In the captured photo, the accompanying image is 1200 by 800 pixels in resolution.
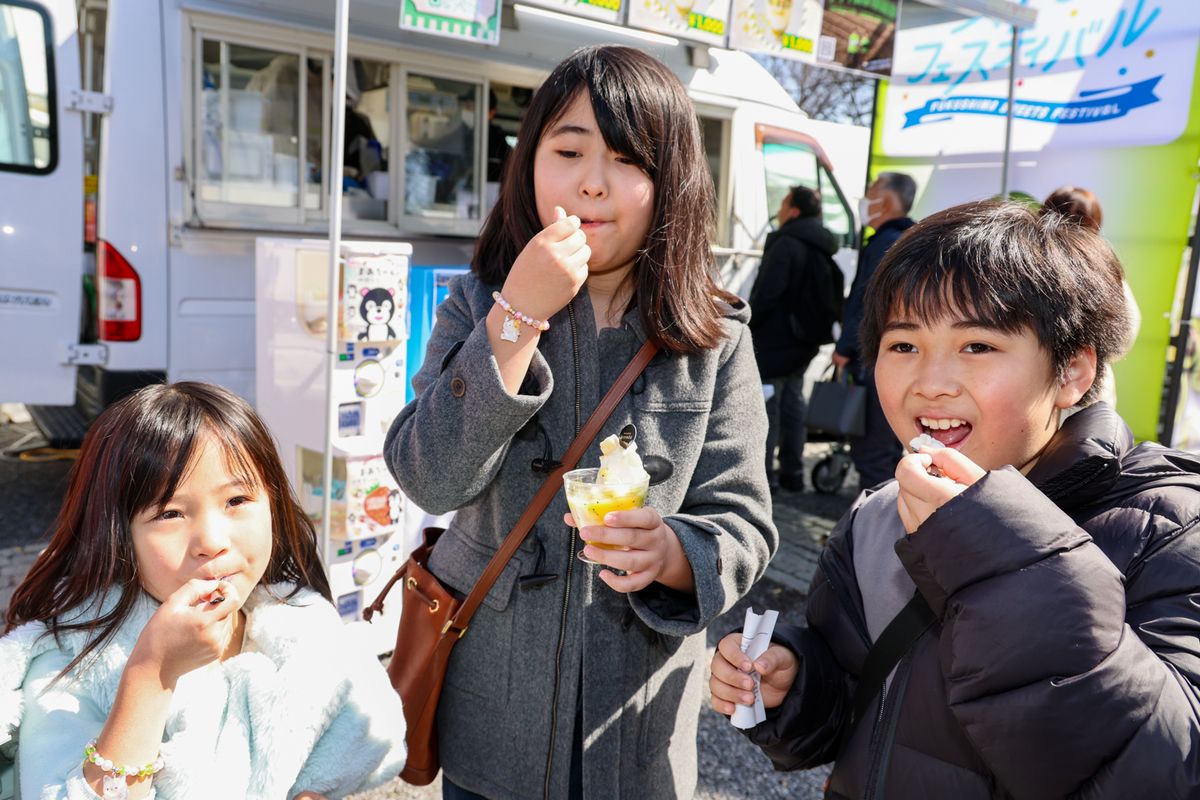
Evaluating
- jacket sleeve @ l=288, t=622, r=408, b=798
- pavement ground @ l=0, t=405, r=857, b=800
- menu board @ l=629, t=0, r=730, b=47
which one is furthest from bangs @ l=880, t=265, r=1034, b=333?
menu board @ l=629, t=0, r=730, b=47

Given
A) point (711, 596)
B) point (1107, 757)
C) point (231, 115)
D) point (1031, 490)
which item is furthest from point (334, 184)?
point (1107, 757)

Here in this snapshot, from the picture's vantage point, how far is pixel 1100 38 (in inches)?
211

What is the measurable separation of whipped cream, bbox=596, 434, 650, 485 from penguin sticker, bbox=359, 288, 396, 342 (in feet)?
7.03

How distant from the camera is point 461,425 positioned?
1.36 m

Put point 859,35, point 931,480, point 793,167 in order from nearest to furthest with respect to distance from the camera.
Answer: point 931,480
point 859,35
point 793,167

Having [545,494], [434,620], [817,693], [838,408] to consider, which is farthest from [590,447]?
[838,408]

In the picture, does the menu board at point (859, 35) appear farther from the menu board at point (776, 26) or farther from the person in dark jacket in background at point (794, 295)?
the person in dark jacket in background at point (794, 295)

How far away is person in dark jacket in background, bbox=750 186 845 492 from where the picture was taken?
19.4 ft

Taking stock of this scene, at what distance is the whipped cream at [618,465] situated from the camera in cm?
133

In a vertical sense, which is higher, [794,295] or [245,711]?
[794,295]

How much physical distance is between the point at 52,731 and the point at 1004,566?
4.07 ft

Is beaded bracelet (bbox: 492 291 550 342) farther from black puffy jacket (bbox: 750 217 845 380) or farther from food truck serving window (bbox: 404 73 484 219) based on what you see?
black puffy jacket (bbox: 750 217 845 380)

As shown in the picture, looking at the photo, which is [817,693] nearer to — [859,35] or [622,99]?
[622,99]

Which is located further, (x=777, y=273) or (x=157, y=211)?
(x=777, y=273)
